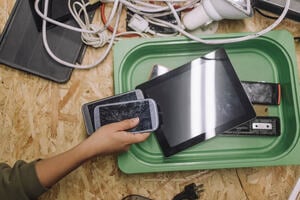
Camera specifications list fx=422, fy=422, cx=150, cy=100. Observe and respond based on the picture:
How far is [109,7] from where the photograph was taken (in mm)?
896

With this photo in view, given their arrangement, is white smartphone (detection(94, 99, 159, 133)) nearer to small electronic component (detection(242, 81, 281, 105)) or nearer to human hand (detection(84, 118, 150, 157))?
human hand (detection(84, 118, 150, 157))

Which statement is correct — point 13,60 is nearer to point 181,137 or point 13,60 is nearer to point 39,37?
point 39,37

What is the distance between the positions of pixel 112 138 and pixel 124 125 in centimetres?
3

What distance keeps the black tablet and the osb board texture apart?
0.07 meters

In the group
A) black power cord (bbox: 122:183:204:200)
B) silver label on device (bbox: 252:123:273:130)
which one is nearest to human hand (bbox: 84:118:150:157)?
black power cord (bbox: 122:183:204:200)

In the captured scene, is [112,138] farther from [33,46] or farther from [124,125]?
[33,46]

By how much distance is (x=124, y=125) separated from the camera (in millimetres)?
775

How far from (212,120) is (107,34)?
0.28 meters

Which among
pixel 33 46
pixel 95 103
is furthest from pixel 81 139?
pixel 33 46

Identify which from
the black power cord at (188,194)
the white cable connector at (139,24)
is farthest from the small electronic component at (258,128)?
the white cable connector at (139,24)

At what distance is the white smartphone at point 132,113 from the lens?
0.80 meters

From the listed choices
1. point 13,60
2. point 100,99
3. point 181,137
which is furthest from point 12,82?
point 181,137

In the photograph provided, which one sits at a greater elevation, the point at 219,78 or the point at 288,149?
the point at 219,78

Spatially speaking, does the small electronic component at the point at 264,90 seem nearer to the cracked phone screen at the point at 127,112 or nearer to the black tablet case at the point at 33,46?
the cracked phone screen at the point at 127,112
